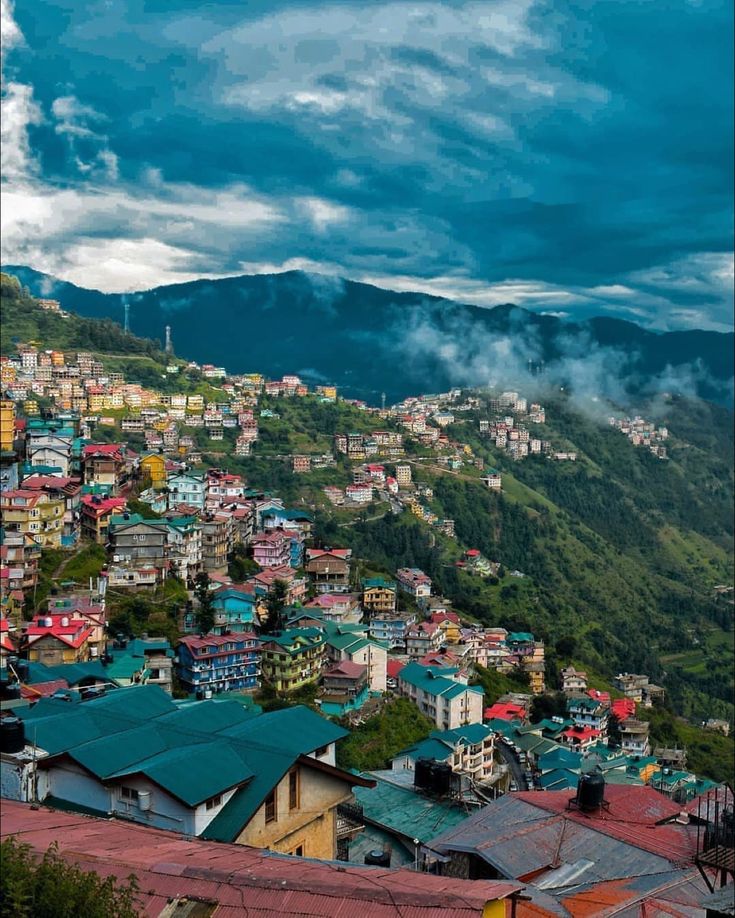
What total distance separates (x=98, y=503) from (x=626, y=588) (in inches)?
2144

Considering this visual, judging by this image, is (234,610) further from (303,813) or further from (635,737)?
(303,813)

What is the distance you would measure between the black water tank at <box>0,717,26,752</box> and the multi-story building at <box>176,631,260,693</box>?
17.8 metres

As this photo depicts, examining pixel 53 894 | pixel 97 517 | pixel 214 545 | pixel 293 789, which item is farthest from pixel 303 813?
pixel 214 545

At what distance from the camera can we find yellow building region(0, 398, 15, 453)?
36.9 m

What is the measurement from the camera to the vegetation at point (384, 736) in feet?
75.7

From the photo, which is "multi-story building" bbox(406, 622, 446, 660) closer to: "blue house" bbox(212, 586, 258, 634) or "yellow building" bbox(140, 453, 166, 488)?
"blue house" bbox(212, 586, 258, 634)

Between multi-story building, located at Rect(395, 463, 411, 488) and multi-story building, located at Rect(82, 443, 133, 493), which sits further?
multi-story building, located at Rect(395, 463, 411, 488)

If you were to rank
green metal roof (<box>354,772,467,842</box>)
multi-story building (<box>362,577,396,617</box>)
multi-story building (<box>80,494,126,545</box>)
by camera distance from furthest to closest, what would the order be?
multi-story building (<box>362,577,396,617</box>)
multi-story building (<box>80,494,126,545</box>)
green metal roof (<box>354,772,467,842</box>)

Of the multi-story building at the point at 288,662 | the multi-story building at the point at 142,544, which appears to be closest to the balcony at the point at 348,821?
the multi-story building at the point at 288,662

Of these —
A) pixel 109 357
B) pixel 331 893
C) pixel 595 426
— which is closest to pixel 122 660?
pixel 331 893

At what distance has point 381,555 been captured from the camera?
58094 mm

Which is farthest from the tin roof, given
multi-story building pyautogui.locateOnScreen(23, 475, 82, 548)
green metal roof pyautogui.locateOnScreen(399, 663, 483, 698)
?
multi-story building pyautogui.locateOnScreen(23, 475, 82, 548)

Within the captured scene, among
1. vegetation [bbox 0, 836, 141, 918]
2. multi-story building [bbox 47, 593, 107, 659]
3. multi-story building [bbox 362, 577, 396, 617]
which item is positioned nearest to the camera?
vegetation [bbox 0, 836, 141, 918]

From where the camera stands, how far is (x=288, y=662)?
2730 centimetres
